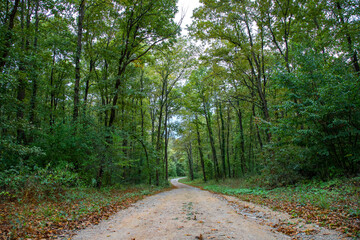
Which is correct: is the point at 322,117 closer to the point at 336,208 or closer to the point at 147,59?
the point at 336,208

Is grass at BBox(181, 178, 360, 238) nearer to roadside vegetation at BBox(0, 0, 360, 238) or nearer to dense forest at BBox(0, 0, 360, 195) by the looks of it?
roadside vegetation at BBox(0, 0, 360, 238)

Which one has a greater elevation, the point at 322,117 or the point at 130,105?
the point at 130,105

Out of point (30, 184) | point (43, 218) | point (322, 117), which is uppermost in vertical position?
point (322, 117)

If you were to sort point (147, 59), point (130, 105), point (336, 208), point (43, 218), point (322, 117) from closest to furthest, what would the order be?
1. point (43, 218)
2. point (336, 208)
3. point (322, 117)
4. point (147, 59)
5. point (130, 105)

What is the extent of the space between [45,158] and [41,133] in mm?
1325

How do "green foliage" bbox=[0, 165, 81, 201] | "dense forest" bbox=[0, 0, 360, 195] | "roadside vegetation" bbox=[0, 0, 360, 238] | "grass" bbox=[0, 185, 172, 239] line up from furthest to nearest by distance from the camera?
"dense forest" bbox=[0, 0, 360, 195] → "roadside vegetation" bbox=[0, 0, 360, 238] → "green foliage" bbox=[0, 165, 81, 201] → "grass" bbox=[0, 185, 172, 239]

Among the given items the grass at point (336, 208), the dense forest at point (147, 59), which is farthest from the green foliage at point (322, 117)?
the grass at point (336, 208)

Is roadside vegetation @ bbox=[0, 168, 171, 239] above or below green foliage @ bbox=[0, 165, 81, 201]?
below

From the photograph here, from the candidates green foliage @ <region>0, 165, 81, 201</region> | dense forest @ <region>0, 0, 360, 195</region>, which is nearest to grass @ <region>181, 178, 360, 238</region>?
dense forest @ <region>0, 0, 360, 195</region>

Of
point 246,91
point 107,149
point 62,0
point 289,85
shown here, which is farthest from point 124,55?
point 246,91

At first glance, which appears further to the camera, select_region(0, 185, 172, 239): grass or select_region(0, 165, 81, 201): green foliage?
select_region(0, 165, 81, 201): green foliage

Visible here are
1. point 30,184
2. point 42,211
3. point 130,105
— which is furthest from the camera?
point 130,105

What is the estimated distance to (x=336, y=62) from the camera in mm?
9125

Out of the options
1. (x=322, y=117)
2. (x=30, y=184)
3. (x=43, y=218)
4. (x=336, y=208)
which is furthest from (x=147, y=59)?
(x=336, y=208)
